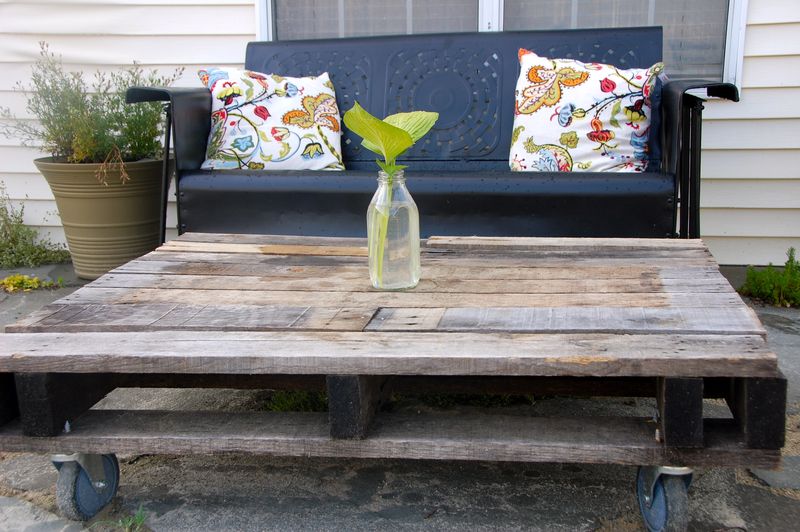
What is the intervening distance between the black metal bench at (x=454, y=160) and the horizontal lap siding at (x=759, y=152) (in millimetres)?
507

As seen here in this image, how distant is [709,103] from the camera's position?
3291mm

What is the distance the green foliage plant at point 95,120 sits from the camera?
313 centimetres

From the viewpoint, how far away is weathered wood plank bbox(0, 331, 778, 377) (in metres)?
1.18

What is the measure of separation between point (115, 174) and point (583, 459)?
245 cm

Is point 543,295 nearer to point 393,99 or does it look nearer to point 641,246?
point 641,246

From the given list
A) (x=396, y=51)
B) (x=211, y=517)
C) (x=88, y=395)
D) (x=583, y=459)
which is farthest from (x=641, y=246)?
(x=396, y=51)

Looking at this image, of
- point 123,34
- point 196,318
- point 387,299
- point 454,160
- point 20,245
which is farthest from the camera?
point 20,245

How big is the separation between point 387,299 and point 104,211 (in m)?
2.08

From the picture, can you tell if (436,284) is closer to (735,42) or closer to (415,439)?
(415,439)

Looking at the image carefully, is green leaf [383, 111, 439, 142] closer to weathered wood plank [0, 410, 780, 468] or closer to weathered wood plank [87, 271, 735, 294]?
weathered wood plank [87, 271, 735, 294]

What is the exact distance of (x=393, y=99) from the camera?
3.19m

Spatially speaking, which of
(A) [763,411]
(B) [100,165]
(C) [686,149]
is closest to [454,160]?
(C) [686,149]

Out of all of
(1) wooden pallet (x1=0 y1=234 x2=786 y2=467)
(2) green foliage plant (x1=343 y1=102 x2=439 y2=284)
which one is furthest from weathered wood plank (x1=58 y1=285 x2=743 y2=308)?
(2) green foliage plant (x1=343 y1=102 x2=439 y2=284)

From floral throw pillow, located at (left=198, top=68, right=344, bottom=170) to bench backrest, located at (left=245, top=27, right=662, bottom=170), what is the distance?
186mm
